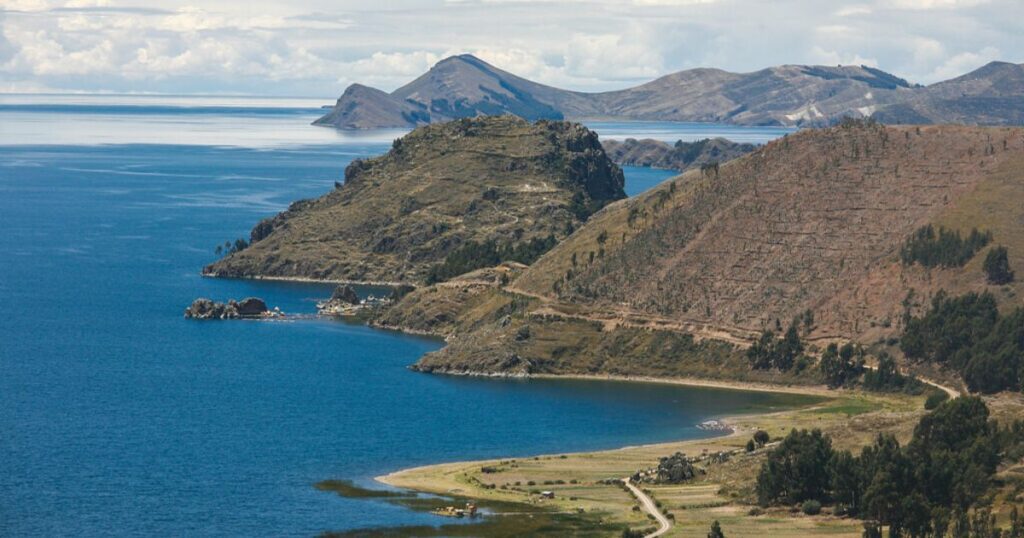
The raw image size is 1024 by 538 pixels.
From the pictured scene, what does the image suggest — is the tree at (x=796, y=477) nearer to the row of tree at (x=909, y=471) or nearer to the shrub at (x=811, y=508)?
the row of tree at (x=909, y=471)

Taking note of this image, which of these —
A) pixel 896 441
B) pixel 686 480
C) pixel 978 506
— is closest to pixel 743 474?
pixel 686 480

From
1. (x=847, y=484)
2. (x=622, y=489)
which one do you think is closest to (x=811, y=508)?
(x=847, y=484)

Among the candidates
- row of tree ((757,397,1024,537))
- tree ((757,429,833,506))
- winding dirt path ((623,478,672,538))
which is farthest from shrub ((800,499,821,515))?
winding dirt path ((623,478,672,538))

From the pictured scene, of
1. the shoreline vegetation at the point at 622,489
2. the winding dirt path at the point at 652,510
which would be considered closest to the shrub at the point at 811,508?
the shoreline vegetation at the point at 622,489

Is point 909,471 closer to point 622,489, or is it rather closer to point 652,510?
point 652,510

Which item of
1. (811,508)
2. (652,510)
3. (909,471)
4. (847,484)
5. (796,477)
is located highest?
(909,471)

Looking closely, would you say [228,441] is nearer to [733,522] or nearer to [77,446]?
[77,446]
